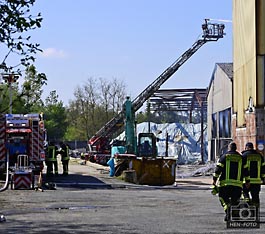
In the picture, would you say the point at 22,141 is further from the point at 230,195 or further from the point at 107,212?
the point at 230,195

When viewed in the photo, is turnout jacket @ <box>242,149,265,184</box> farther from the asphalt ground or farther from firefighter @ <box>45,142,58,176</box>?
firefighter @ <box>45,142,58,176</box>

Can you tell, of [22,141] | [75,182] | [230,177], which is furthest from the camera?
[22,141]

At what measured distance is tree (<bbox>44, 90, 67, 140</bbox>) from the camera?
74.9m

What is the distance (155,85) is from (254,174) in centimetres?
4095

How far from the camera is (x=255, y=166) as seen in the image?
15.1 meters

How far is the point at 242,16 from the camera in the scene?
124 feet

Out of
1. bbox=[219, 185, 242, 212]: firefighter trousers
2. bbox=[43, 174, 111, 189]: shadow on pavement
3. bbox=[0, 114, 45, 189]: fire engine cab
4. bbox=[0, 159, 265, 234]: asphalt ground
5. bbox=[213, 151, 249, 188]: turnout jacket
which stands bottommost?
bbox=[0, 159, 265, 234]: asphalt ground

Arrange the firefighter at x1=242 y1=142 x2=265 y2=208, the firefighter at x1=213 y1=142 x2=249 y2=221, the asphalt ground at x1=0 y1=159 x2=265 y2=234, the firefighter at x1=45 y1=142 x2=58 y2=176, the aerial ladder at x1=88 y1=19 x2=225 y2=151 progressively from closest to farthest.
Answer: the asphalt ground at x1=0 y1=159 x2=265 y2=234 < the firefighter at x1=213 y1=142 x2=249 y2=221 < the firefighter at x1=242 y1=142 x2=265 y2=208 < the firefighter at x1=45 y1=142 x2=58 y2=176 < the aerial ladder at x1=88 y1=19 x2=225 y2=151

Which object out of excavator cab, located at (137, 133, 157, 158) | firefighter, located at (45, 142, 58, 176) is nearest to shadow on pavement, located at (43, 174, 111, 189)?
firefighter, located at (45, 142, 58, 176)

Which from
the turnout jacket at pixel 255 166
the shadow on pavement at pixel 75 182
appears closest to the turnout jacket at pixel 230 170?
the turnout jacket at pixel 255 166

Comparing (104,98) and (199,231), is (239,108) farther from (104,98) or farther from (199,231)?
(104,98)

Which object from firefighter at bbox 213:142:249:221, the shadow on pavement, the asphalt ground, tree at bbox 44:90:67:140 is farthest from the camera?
tree at bbox 44:90:67:140

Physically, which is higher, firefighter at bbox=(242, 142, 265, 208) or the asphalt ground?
firefighter at bbox=(242, 142, 265, 208)

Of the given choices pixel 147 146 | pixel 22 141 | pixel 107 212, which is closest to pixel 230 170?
pixel 107 212
